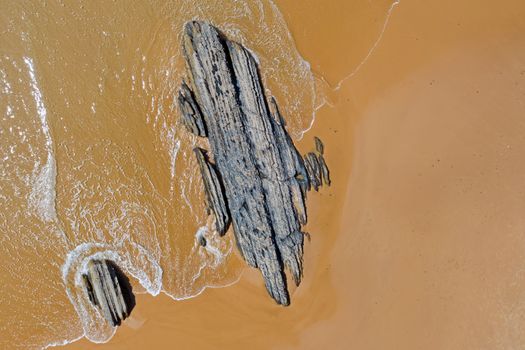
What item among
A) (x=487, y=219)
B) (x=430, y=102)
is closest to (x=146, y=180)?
(x=430, y=102)

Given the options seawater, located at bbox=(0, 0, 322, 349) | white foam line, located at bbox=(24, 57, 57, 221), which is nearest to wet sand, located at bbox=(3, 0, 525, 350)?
seawater, located at bbox=(0, 0, 322, 349)

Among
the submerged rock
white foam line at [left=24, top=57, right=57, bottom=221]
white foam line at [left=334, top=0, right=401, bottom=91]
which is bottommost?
the submerged rock

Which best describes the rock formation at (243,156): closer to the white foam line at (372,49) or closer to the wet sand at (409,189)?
the wet sand at (409,189)

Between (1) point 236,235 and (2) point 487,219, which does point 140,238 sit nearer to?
(1) point 236,235

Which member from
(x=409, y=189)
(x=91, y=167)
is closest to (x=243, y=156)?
(x=91, y=167)

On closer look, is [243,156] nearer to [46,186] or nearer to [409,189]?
[409,189]

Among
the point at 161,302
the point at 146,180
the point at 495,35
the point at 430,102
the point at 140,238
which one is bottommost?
the point at 161,302

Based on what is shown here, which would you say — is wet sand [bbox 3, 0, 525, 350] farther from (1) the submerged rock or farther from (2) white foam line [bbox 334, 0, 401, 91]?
(1) the submerged rock
